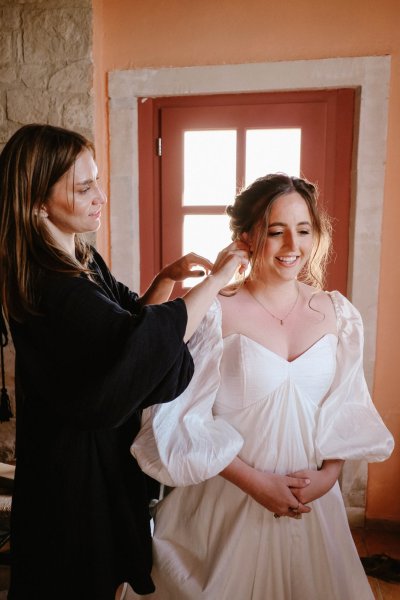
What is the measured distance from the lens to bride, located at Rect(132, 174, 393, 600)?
1204 millimetres

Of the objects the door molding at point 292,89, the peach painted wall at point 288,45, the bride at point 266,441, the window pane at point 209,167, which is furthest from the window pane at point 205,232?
the bride at point 266,441

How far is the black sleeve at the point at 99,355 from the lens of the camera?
105cm

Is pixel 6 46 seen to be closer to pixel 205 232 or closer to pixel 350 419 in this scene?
pixel 205 232

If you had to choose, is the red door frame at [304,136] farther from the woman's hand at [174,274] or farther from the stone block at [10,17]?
the woman's hand at [174,274]

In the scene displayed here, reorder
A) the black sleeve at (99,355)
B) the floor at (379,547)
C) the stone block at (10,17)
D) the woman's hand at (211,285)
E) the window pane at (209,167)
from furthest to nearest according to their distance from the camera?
the window pane at (209,167) < the stone block at (10,17) < the floor at (379,547) < the woman's hand at (211,285) < the black sleeve at (99,355)

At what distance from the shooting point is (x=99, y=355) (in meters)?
1.07

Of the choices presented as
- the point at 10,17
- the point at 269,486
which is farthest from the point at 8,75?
the point at 269,486

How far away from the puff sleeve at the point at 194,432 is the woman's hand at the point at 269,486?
0.21 feet

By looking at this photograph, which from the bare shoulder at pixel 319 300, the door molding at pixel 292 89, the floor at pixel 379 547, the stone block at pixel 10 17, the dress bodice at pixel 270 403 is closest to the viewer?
the dress bodice at pixel 270 403

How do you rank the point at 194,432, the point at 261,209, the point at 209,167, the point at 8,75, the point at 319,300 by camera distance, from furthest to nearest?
the point at 209,167 < the point at 8,75 < the point at 319,300 < the point at 261,209 < the point at 194,432

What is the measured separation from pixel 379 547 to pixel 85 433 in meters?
1.98

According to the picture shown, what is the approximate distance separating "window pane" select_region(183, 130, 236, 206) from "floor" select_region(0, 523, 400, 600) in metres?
1.95

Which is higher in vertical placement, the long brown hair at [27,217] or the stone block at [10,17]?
the stone block at [10,17]

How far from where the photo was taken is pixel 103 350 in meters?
1.07
